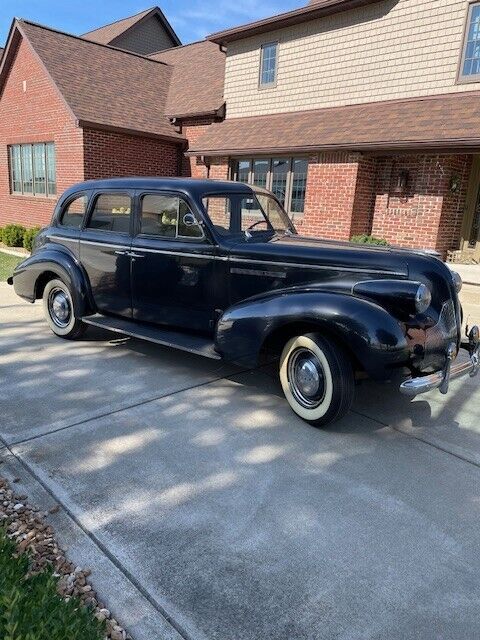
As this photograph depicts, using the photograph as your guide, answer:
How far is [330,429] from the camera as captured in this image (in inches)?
147

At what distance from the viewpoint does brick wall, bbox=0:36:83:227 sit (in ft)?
45.0

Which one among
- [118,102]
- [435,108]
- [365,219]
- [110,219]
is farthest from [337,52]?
[110,219]

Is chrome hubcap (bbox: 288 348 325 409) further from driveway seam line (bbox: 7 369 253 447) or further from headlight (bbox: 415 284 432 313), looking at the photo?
driveway seam line (bbox: 7 369 253 447)

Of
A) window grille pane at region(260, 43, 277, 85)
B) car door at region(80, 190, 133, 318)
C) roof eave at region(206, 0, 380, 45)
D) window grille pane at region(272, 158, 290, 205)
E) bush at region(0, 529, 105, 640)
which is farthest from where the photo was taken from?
window grille pane at region(260, 43, 277, 85)

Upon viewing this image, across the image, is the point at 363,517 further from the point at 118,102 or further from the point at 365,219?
the point at 118,102

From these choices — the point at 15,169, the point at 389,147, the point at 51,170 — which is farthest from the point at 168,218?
the point at 15,169

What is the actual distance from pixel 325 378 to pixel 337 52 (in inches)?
416

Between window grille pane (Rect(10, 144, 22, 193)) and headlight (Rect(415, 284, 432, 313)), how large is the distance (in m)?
16.1

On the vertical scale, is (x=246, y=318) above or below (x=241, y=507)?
above

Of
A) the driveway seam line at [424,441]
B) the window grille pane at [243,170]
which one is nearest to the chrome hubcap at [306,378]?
the driveway seam line at [424,441]

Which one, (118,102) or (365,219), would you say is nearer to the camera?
(365,219)

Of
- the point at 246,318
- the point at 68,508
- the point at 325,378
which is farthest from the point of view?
the point at 246,318

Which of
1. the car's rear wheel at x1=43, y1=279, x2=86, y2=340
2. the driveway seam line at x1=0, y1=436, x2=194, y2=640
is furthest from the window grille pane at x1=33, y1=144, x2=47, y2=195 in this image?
the driveway seam line at x1=0, y1=436, x2=194, y2=640

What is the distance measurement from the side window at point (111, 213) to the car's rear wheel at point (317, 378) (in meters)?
2.28
